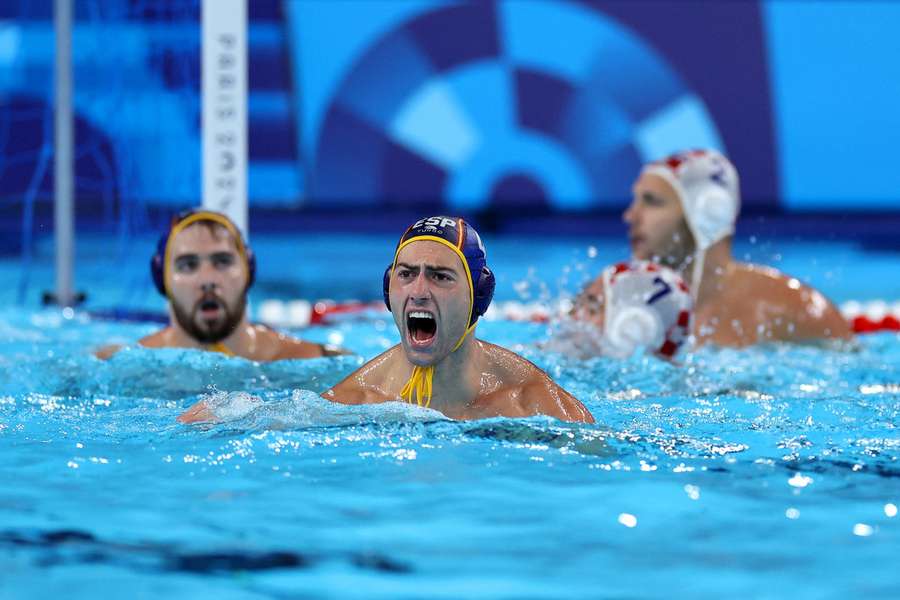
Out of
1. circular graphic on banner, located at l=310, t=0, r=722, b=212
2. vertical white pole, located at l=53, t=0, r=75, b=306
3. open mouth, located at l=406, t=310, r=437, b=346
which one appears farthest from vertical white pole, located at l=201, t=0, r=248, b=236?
circular graphic on banner, located at l=310, t=0, r=722, b=212

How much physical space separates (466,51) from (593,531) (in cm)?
850

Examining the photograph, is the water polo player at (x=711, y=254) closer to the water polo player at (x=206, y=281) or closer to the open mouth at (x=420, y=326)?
the water polo player at (x=206, y=281)

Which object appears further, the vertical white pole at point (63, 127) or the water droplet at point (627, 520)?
the vertical white pole at point (63, 127)

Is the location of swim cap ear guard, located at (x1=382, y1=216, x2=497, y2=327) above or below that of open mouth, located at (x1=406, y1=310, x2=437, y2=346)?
above

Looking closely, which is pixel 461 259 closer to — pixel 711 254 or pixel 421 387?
pixel 421 387

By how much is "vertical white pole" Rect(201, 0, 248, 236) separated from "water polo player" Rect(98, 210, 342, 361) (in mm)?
1477

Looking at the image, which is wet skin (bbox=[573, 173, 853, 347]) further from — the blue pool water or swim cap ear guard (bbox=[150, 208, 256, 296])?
swim cap ear guard (bbox=[150, 208, 256, 296])

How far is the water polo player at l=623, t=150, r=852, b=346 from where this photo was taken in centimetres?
556

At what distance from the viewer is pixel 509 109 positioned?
35.8ft

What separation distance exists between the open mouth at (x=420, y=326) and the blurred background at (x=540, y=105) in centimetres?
707

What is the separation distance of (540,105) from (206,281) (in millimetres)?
6492

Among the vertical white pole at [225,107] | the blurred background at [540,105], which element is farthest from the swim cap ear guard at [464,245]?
the blurred background at [540,105]

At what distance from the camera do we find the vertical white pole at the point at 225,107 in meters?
6.42

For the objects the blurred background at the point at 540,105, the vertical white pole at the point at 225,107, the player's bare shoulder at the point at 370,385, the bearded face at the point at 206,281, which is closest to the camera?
the player's bare shoulder at the point at 370,385
